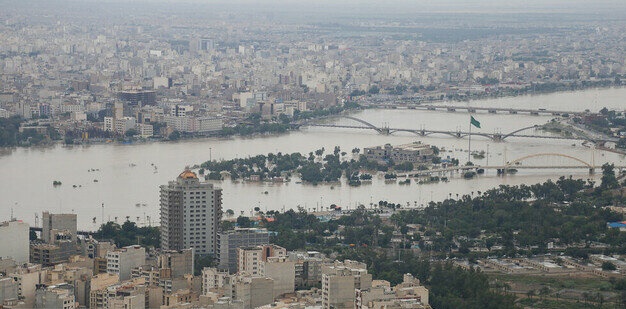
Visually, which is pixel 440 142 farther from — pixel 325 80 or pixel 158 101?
pixel 325 80

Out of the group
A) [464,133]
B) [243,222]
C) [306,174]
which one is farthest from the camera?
[464,133]

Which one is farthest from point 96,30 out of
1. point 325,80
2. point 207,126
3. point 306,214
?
point 306,214

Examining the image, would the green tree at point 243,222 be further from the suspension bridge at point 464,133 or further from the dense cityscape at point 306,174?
the suspension bridge at point 464,133

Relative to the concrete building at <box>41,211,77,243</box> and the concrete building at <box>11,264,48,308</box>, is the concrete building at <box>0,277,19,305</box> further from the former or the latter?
the concrete building at <box>41,211,77,243</box>

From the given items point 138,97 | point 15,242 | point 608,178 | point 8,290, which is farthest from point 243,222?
point 138,97

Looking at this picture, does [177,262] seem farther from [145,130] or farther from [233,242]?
[145,130]

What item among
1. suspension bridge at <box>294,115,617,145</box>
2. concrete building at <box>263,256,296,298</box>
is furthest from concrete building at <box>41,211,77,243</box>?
suspension bridge at <box>294,115,617,145</box>
